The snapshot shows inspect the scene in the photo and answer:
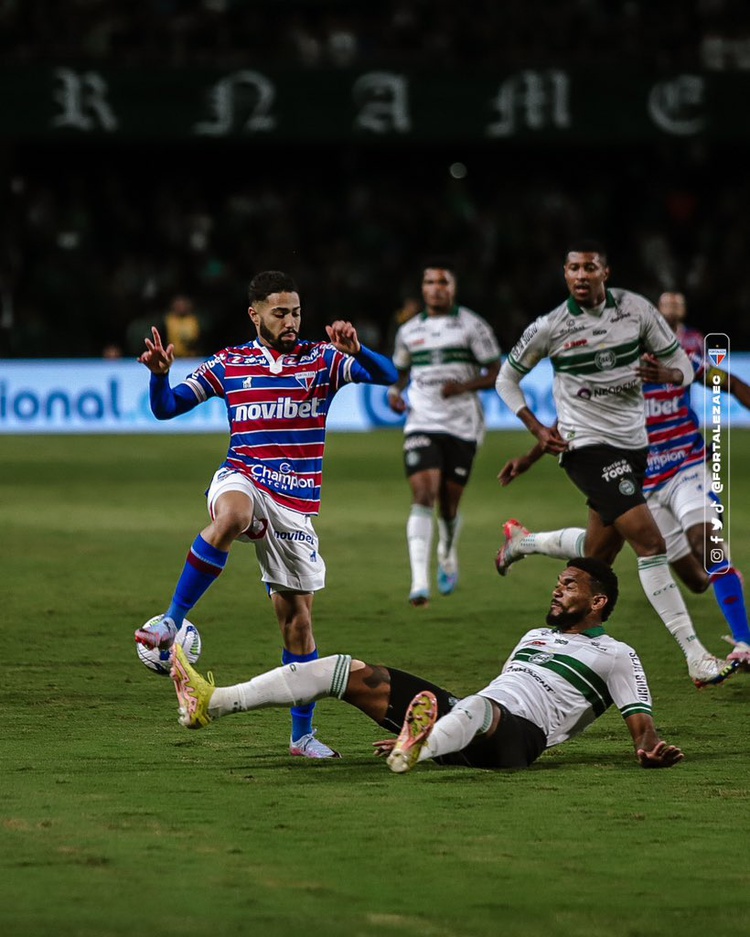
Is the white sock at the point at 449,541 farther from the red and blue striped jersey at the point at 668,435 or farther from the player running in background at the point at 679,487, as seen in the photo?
the red and blue striped jersey at the point at 668,435

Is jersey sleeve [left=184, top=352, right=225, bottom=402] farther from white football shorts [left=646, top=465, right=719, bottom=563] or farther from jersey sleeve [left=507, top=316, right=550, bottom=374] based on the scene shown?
white football shorts [left=646, top=465, right=719, bottom=563]

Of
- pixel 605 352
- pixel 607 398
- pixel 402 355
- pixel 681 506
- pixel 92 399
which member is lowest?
pixel 681 506

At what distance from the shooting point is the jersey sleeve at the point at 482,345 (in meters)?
11.9

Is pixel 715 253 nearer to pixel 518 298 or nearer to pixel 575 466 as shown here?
pixel 518 298

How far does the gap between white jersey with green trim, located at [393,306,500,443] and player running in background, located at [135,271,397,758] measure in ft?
15.7

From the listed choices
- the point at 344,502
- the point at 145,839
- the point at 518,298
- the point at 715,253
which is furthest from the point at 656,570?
the point at 715,253

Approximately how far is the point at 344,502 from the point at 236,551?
9.37ft

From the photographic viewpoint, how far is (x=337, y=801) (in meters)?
5.95

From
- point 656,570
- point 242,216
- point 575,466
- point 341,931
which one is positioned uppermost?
point 242,216

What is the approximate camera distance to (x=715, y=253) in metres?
27.0

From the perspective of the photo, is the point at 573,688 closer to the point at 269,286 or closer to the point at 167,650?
the point at 167,650

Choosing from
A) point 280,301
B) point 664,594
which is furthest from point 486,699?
point 664,594

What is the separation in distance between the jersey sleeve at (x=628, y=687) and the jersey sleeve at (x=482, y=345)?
561 centimetres

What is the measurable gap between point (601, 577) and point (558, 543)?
2322mm
